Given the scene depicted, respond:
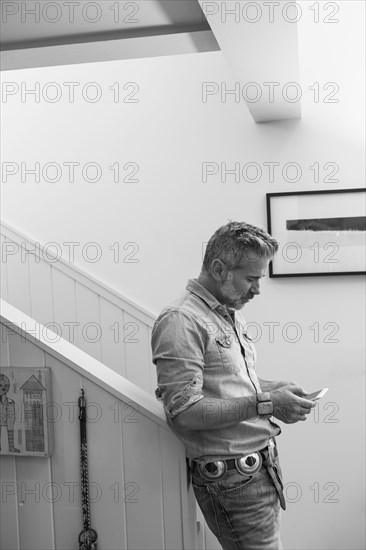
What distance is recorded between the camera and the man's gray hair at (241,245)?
1.73 metres

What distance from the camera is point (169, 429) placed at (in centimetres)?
177

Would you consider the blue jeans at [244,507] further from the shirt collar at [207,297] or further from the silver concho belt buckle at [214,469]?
the shirt collar at [207,297]

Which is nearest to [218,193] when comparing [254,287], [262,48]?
[262,48]

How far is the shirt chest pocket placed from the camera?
170 centimetres

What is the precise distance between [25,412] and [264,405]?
→ 74 centimetres

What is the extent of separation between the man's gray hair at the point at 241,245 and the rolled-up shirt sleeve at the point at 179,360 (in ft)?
0.72

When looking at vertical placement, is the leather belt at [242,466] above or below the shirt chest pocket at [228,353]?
below

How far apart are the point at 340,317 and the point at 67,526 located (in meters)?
2.05

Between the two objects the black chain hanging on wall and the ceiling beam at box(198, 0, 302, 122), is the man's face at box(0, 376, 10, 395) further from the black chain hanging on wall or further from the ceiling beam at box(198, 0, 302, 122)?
the ceiling beam at box(198, 0, 302, 122)

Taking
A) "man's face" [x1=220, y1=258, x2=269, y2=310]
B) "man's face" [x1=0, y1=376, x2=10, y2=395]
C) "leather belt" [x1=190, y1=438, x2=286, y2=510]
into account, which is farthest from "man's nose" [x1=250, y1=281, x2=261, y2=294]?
"man's face" [x1=0, y1=376, x2=10, y2=395]

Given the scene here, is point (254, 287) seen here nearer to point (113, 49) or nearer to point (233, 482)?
point (233, 482)

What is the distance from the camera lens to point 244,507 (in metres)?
1.66

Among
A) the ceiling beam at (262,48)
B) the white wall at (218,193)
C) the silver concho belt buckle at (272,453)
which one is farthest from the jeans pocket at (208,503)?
the white wall at (218,193)

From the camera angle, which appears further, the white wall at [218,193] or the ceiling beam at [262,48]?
the white wall at [218,193]
